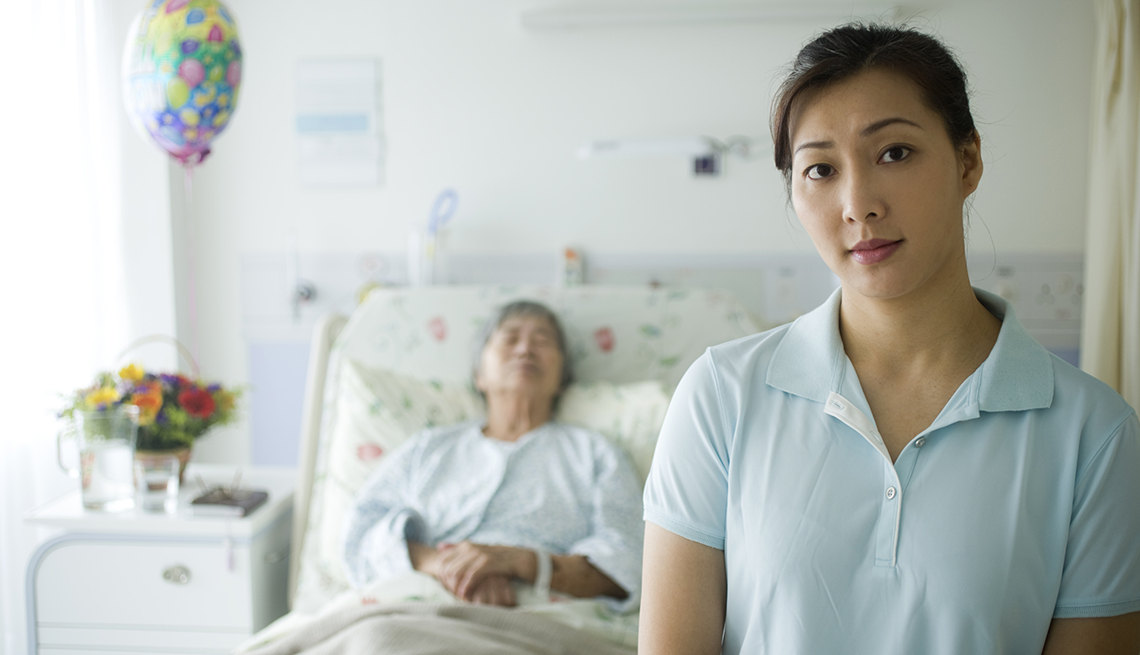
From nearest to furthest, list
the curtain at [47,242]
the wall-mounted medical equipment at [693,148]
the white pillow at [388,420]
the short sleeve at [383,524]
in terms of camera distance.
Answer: the short sleeve at [383,524]
the white pillow at [388,420]
the curtain at [47,242]
the wall-mounted medical equipment at [693,148]

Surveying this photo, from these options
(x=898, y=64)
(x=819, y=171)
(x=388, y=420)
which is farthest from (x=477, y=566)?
(x=898, y=64)

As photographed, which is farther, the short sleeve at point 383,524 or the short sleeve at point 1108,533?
the short sleeve at point 383,524

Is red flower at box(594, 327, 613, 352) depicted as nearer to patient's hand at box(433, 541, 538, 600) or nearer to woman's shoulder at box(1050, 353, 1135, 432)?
patient's hand at box(433, 541, 538, 600)

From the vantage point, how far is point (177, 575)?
1773 mm

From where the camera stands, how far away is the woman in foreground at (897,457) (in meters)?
0.80

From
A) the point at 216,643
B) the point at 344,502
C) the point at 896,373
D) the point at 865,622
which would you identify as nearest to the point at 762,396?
the point at 896,373

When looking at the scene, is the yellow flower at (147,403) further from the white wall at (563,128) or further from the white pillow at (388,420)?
the white wall at (563,128)

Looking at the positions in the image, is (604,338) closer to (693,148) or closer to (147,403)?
(693,148)

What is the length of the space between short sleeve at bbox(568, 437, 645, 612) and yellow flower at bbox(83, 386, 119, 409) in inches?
42.0

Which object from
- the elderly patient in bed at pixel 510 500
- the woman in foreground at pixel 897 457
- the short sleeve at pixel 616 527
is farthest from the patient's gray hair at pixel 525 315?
the woman in foreground at pixel 897 457

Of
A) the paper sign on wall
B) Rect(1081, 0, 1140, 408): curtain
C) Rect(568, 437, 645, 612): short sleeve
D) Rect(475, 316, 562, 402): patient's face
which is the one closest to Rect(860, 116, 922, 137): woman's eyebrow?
Rect(568, 437, 645, 612): short sleeve

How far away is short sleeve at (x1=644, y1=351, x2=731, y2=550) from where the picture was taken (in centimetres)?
90

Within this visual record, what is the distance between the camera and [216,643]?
1.76 meters

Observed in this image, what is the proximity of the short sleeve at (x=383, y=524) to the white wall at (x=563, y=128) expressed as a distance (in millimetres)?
1075
